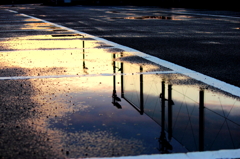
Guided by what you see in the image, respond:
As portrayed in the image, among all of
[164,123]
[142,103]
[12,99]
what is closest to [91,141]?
[164,123]

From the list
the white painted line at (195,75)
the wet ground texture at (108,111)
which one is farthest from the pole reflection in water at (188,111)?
the white painted line at (195,75)

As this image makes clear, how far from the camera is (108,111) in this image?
605 cm

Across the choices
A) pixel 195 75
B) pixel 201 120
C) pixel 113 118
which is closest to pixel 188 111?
pixel 201 120

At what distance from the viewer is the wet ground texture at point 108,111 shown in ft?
15.4

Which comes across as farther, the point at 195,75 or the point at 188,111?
the point at 195,75

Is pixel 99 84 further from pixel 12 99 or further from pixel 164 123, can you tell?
pixel 164 123

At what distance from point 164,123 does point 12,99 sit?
7.97 feet

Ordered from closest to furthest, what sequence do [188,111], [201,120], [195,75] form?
[201,120], [188,111], [195,75]

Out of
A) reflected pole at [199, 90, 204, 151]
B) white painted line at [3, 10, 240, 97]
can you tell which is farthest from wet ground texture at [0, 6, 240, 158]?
white painted line at [3, 10, 240, 97]

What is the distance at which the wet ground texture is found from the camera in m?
4.70

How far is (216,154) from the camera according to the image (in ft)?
14.5

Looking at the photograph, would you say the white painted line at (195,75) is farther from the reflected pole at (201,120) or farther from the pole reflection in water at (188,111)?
the reflected pole at (201,120)

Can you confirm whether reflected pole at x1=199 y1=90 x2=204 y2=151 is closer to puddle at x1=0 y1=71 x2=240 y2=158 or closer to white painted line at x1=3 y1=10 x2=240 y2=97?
puddle at x1=0 y1=71 x2=240 y2=158

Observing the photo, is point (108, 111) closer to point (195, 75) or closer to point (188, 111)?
point (188, 111)
